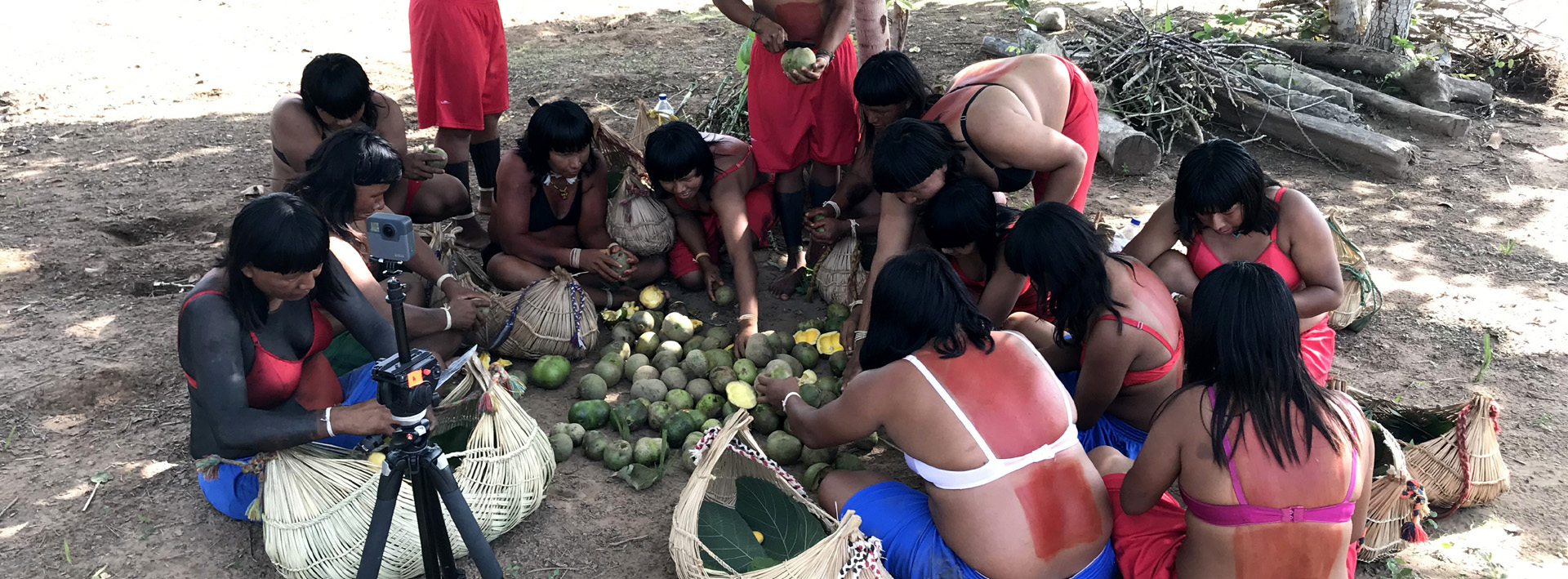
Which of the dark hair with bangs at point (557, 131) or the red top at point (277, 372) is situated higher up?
the dark hair with bangs at point (557, 131)

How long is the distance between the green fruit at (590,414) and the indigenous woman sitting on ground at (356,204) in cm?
57

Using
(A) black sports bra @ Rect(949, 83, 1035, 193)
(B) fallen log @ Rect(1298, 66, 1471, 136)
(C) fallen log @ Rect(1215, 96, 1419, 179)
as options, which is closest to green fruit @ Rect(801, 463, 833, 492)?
(A) black sports bra @ Rect(949, 83, 1035, 193)

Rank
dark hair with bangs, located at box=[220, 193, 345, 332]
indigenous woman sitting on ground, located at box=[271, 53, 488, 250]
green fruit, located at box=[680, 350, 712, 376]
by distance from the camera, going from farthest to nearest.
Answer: indigenous woman sitting on ground, located at box=[271, 53, 488, 250]
green fruit, located at box=[680, 350, 712, 376]
dark hair with bangs, located at box=[220, 193, 345, 332]

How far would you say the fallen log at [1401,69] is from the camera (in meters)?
7.36

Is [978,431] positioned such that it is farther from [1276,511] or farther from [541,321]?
[541,321]

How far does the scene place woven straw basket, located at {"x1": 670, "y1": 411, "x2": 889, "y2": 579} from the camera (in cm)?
262

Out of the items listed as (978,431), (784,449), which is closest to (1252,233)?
(978,431)

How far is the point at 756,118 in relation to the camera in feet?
16.2

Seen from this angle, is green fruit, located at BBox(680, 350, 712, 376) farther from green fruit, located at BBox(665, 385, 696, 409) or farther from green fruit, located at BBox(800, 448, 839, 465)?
green fruit, located at BBox(800, 448, 839, 465)

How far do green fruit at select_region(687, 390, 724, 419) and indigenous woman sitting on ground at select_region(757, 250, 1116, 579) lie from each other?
130 cm

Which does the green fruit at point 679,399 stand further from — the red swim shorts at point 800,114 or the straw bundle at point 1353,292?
the straw bundle at point 1353,292

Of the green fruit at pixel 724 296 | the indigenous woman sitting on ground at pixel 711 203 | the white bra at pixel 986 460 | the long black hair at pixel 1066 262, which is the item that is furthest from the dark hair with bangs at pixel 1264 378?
the green fruit at pixel 724 296

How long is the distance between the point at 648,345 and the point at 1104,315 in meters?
2.11

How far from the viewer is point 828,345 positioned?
173 inches
